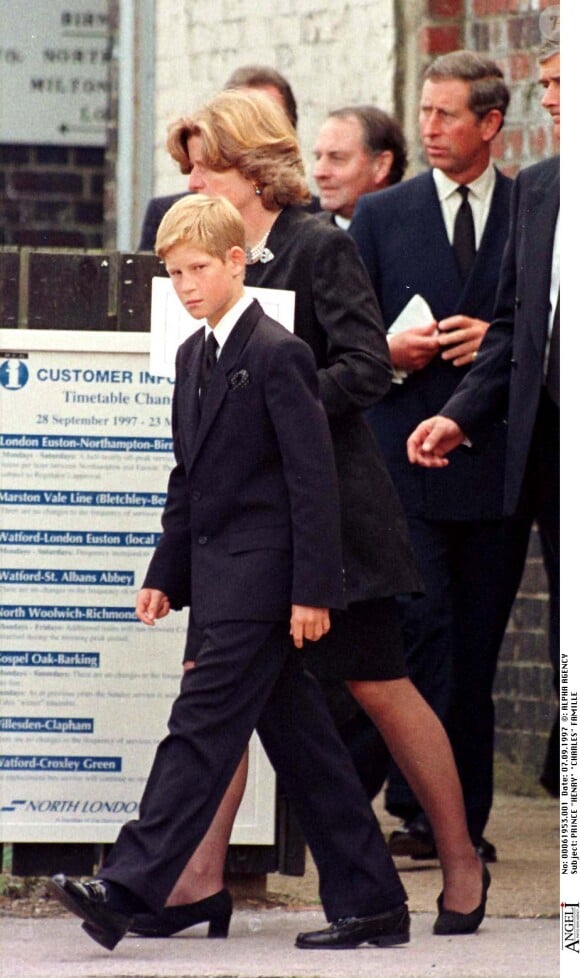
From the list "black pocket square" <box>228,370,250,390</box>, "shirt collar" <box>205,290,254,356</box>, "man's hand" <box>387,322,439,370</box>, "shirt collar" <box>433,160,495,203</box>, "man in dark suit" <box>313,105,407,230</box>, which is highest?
"man in dark suit" <box>313,105,407,230</box>

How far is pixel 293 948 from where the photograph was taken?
5457 millimetres

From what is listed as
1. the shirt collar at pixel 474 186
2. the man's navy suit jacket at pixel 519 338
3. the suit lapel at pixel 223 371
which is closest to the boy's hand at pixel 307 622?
the suit lapel at pixel 223 371

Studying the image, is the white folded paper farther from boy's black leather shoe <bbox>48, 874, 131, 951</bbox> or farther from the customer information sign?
boy's black leather shoe <bbox>48, 874, 131, 951</bbox>

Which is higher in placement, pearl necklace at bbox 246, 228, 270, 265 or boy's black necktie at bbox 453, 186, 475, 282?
boy's black necktie at bbox 453, 186, 475, 282

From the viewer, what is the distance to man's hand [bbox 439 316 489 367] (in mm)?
6680

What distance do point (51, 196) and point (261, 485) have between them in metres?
6.14

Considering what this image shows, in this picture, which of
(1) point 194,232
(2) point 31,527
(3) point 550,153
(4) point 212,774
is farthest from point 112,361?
(3) point 550,153

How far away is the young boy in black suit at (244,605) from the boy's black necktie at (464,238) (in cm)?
164

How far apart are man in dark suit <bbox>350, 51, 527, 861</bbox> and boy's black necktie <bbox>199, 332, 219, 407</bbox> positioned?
142cm

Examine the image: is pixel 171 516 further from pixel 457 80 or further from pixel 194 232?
pixel 457 80

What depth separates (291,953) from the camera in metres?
5.39

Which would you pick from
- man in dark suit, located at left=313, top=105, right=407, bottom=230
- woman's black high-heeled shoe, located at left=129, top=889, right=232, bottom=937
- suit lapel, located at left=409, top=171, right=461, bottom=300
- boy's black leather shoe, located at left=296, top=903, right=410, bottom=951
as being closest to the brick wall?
man in dark suit, located at left=313, top=105, right=407, bottom=230

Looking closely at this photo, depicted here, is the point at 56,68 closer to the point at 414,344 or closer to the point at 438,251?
the point at 438,251

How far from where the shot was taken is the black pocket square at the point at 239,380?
206 inches
